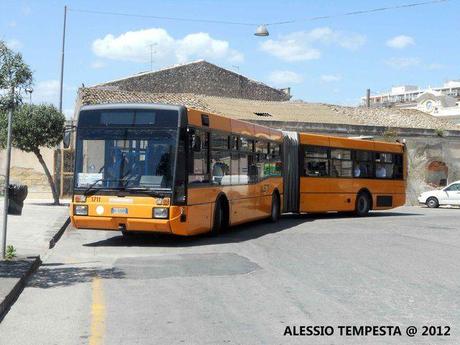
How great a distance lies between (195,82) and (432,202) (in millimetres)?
21857

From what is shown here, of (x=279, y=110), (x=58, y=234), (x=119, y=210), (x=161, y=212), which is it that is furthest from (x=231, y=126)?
(x=279, y=110)

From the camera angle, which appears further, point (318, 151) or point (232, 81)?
point (232, 81)

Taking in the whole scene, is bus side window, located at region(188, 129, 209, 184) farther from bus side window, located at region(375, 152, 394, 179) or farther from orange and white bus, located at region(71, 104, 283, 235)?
bus side window, located at region(375, 152, 394, 179)

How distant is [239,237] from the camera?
15.4m

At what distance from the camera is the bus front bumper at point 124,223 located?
1284 cm

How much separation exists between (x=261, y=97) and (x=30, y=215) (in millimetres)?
35420

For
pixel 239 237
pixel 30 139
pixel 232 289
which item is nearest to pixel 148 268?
pixel 232 289

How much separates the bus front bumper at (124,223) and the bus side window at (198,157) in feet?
3.53

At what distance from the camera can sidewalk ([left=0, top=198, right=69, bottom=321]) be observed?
27.1 ft

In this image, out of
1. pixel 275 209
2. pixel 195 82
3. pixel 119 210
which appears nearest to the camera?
pixel 119 210

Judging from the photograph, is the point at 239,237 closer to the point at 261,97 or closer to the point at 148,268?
the point at 148,268

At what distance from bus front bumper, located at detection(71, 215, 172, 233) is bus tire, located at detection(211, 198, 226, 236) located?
212 centimetres

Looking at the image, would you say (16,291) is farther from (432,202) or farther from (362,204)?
(432,202)

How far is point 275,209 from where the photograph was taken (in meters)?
19.7
